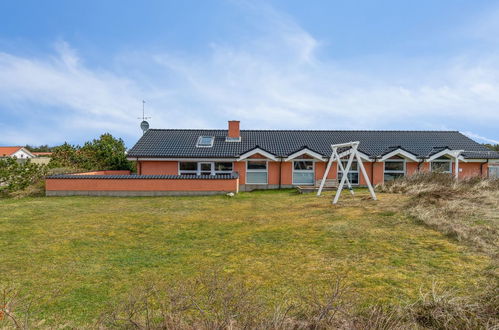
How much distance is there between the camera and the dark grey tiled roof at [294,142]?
21203 millimetres

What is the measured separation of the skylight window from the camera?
2238 cm

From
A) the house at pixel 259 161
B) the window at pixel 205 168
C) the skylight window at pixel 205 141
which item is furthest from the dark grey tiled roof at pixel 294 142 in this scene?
the window at pixel 205 168

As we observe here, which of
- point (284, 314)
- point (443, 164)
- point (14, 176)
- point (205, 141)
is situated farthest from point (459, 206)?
point (14, 176)

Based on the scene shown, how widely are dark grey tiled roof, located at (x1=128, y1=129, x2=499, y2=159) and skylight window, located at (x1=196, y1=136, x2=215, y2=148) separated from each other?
32cm

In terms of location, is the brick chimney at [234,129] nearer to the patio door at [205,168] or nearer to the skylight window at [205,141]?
the skylight window at [205,141]

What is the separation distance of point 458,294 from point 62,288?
6.03 metres

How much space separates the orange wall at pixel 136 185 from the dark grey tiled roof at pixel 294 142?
3.87 meters

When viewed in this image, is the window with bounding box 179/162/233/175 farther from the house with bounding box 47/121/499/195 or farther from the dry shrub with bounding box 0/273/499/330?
the dry shrub with bounding box 0/273/499/330

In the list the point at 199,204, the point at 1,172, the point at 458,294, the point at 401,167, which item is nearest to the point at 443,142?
the point at 401,167

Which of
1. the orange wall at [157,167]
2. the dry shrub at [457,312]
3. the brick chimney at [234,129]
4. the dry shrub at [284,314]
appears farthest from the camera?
the brick chimney at [234,129]

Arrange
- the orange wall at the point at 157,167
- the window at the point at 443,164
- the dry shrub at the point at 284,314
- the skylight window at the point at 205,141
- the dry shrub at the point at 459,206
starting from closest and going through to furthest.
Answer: the dry shrub at the point at 284,314 < the dry shrub at the point at 459,206 < the orange wall at the point at 157,167 < the window at the point at 443,164 < the skylight window at the point at 205,141

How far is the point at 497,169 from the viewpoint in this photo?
23.3 meters

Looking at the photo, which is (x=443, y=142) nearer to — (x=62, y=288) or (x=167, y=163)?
(x=167, y=163)

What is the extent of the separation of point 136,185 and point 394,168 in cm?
1685
